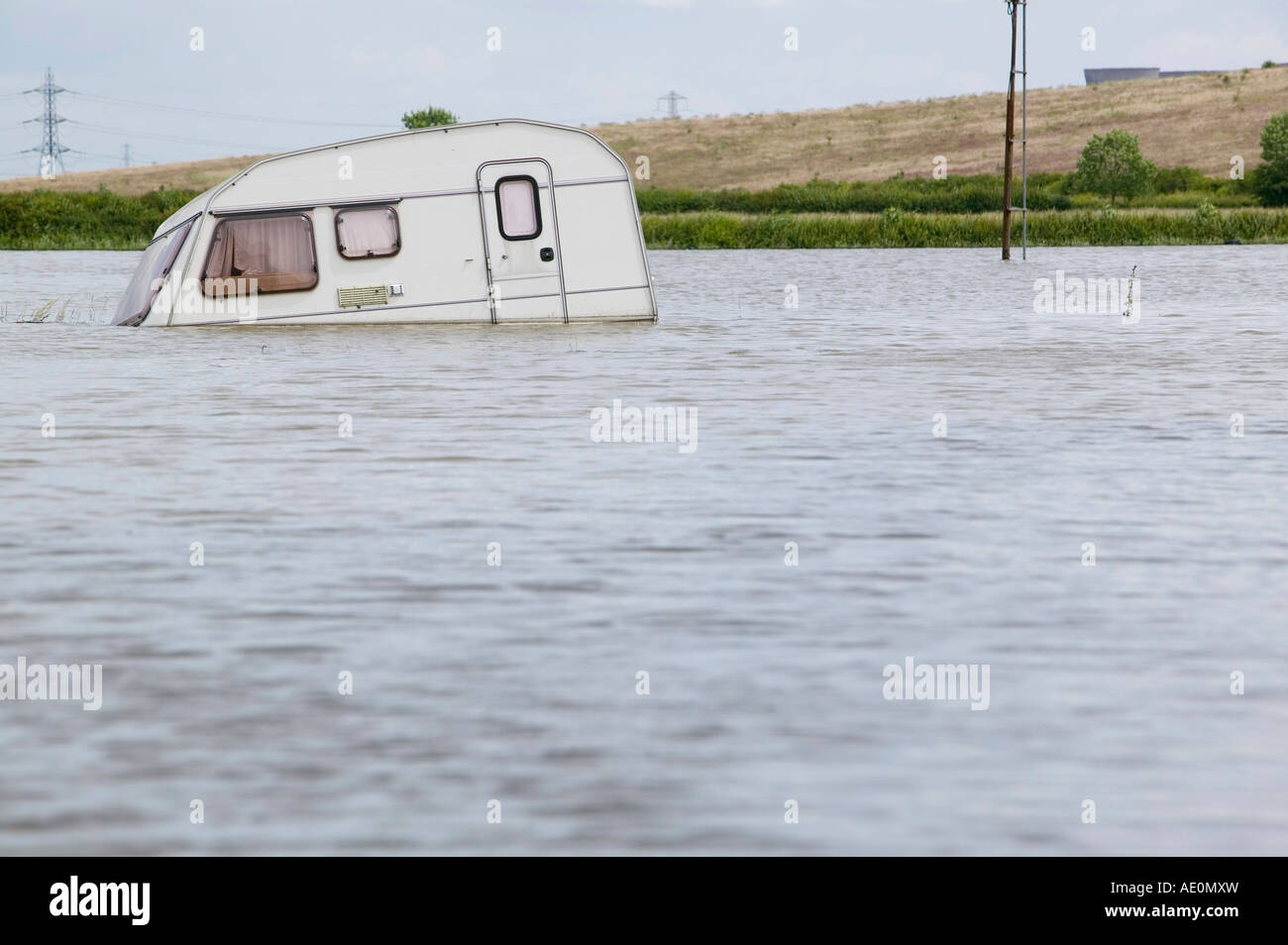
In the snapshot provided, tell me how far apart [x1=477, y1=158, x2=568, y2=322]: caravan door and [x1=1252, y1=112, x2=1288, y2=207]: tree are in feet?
231

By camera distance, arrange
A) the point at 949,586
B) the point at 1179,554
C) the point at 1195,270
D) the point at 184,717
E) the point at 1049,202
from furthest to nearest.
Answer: the point at 1049,202 → the point at 1195,270 → the point at 1179,554 → the point at 949,586 → the point at 184,717

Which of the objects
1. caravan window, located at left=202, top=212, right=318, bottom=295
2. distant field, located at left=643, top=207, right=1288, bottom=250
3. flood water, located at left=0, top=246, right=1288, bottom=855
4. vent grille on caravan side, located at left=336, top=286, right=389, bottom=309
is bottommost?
distant field, located at left=643, top=207, right=1288, bottom=250

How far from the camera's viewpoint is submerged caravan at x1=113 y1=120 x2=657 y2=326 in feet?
69.4

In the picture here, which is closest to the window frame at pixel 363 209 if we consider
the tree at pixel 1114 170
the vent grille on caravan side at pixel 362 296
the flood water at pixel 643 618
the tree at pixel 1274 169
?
the vent grille on caravan side at pixel 362 296

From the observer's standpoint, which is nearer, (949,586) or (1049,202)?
(949,586)

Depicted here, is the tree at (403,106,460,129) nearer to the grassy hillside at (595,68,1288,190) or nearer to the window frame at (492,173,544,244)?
the grassy hillside at (595,68,1288,190)

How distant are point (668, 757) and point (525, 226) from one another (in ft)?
53.6

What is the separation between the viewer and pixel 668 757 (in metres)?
5.41

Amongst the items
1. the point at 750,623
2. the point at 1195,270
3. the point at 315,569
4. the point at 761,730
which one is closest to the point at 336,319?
the point at 315,569

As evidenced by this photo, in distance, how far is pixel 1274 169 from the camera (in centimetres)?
8762

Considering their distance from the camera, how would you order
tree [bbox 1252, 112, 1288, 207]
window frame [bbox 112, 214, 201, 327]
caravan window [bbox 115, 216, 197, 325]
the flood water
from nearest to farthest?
the flood water → window frame [bbox 112, 214, 201, 327] → caravan window [bbox 115, 216, 197, 325] → tree [bbox 1252, 112, 1288, 207]

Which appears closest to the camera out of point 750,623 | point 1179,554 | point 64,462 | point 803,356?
point 750,623

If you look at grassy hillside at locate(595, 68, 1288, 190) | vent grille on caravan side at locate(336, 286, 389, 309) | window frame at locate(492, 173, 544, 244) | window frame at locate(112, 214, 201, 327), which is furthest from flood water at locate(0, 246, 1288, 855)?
grassy hillside at locate(595, 68, 1288, 190)

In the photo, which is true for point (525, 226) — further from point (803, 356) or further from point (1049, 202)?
point (1049, 202)
